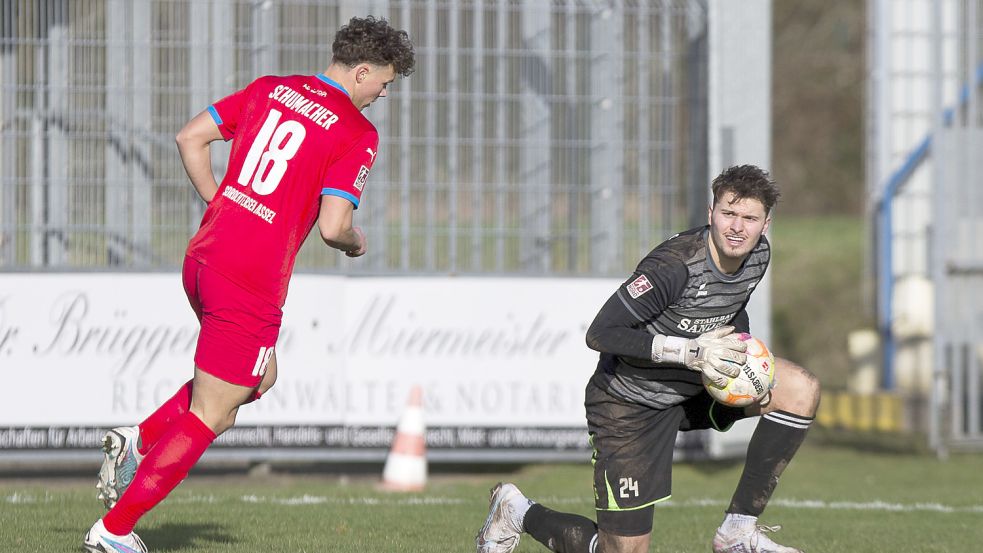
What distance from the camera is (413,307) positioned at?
1019 cm

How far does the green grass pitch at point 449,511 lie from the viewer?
21.4ft

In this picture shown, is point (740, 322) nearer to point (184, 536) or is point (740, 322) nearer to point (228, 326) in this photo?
point (228, 326)

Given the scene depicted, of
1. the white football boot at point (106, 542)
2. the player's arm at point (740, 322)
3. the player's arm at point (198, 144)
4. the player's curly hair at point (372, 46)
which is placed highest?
the player's curly hair at point (372, 46)

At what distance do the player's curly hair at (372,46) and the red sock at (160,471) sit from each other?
152cm

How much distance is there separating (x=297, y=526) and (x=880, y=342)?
8642 mm

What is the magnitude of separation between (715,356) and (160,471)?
2.11 m

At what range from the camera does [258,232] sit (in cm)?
536

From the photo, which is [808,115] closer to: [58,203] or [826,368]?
[826,368]

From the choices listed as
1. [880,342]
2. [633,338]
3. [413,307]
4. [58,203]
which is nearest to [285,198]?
[633,338]

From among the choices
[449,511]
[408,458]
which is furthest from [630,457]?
[408,458]

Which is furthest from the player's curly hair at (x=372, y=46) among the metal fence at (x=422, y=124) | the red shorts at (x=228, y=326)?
the metal fence at (x=422, y=124)

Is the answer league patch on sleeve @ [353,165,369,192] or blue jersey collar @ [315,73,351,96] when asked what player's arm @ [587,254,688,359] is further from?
blue jersey collar @ [315,73,351,96]

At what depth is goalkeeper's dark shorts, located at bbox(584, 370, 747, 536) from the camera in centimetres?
551

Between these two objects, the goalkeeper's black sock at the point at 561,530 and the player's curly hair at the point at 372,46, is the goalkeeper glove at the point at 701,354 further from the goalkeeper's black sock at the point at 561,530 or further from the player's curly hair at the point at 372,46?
the player's curly hair at the point at 372,46
